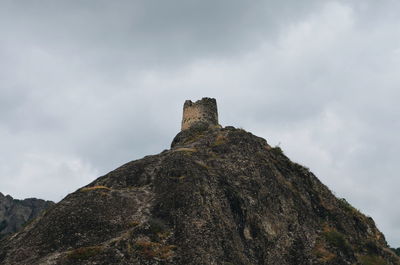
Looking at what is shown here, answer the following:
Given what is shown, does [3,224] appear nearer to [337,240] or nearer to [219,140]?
[219,140]

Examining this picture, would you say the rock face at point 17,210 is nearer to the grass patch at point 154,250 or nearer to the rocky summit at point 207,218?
the rocky summit at point 207,218

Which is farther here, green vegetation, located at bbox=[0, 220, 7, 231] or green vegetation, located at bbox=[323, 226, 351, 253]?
green vegetation, located at bbox=[0, 220, 7, 231]

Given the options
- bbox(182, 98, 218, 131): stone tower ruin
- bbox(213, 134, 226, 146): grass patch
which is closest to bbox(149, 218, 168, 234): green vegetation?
bbox(213, 134, 226, 146): grass patch

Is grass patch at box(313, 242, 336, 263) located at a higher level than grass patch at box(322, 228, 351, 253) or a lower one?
lower

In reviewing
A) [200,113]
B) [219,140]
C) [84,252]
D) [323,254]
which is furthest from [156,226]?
[200,113]

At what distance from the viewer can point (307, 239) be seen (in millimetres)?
49594

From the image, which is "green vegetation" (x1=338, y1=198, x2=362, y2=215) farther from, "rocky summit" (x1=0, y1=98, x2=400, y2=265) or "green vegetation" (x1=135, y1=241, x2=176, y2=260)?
"green vegetation" (x1=135, y1=241, x2=176, y2=260)

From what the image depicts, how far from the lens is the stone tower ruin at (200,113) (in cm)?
7247

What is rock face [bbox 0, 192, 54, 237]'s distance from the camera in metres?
149

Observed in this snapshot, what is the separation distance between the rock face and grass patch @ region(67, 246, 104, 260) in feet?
384

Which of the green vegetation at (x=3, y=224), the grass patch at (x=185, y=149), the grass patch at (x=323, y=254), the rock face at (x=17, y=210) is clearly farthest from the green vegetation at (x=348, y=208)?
the green vegetation at (x=3, y=224)

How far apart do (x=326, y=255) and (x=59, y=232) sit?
26.0 meters

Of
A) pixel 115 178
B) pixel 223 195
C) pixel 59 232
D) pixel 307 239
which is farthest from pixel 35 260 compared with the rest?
pixel 307 239

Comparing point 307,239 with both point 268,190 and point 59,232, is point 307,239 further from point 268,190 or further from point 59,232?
point 59,232
